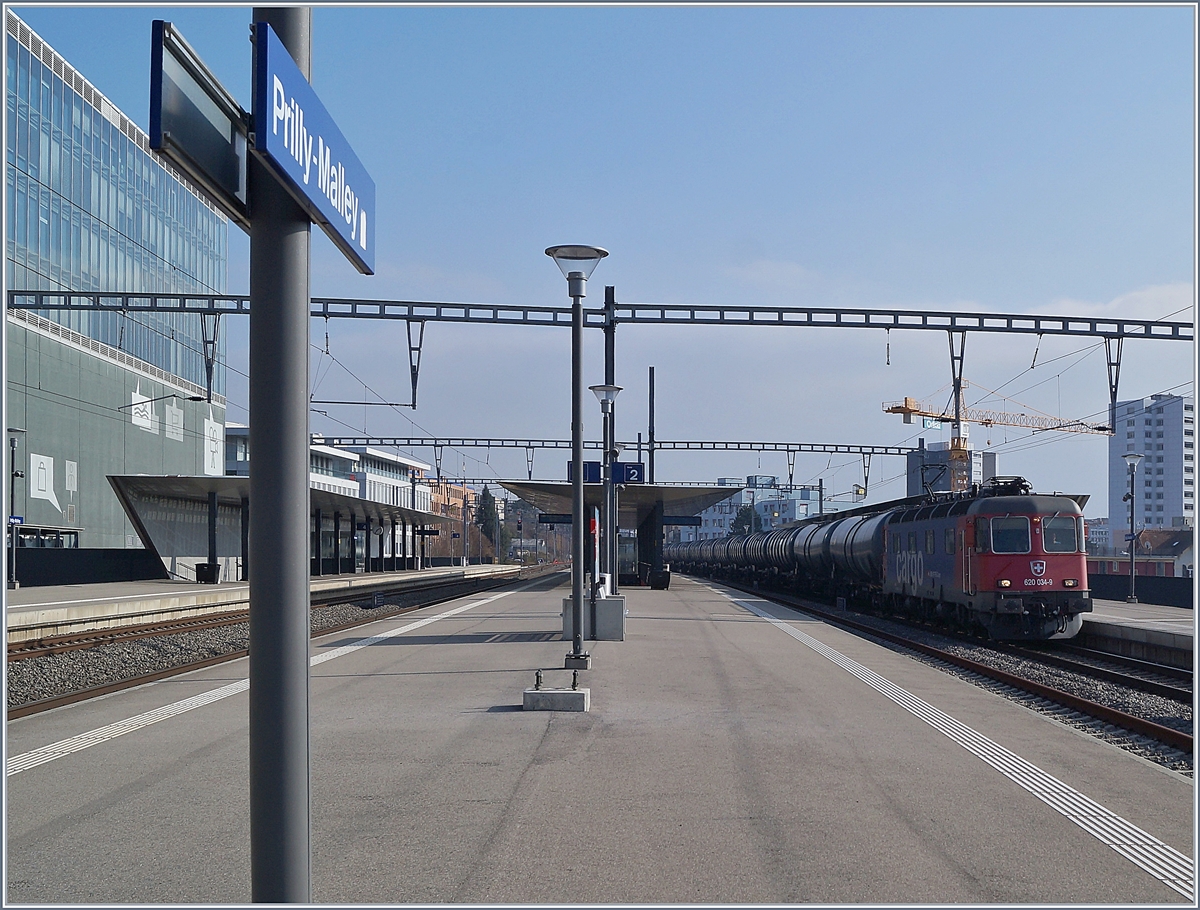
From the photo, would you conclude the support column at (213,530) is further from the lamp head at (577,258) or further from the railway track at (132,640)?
the lamp head at (577,258)

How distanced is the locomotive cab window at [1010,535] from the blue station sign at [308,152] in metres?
19.1

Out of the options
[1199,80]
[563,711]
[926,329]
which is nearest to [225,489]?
[926,329]

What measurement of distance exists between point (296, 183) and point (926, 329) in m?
23.1

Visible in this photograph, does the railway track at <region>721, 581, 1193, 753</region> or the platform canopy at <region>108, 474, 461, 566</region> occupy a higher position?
the platform canopy at <region>108, 474, 461, 566</region>

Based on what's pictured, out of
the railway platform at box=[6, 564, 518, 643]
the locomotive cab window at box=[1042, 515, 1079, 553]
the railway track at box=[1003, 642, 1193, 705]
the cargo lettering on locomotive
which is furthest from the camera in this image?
the cargo lettering on locomotive

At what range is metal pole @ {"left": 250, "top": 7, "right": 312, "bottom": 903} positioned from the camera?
318 centimetres

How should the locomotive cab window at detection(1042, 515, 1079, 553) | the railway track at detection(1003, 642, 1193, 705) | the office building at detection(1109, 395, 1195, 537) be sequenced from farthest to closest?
the office building at detection(1109, 395, 1195, 537)
the locomotive cab window at detection(1042, 515, 1079, 553)
the railway track at detection(1003, 642, 1193, 705)

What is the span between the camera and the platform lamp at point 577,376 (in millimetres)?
12805

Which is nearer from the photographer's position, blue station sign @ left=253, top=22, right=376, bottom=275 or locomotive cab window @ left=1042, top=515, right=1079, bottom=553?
blue station sign @ left=253, top=22, right=376, bottom=275

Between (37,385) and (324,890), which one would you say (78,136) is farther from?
(324,890)

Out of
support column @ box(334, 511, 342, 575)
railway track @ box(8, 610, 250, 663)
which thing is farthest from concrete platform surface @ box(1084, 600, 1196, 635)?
support column @ box(334, 511, 342, 575)

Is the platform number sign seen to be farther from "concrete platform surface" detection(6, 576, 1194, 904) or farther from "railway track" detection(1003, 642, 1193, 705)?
"concrete platform surface" detection(6, 576, 1194, 904)

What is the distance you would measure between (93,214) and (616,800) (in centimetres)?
5054

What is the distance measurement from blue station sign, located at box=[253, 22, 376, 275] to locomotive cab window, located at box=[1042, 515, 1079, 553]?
19.7 meters
